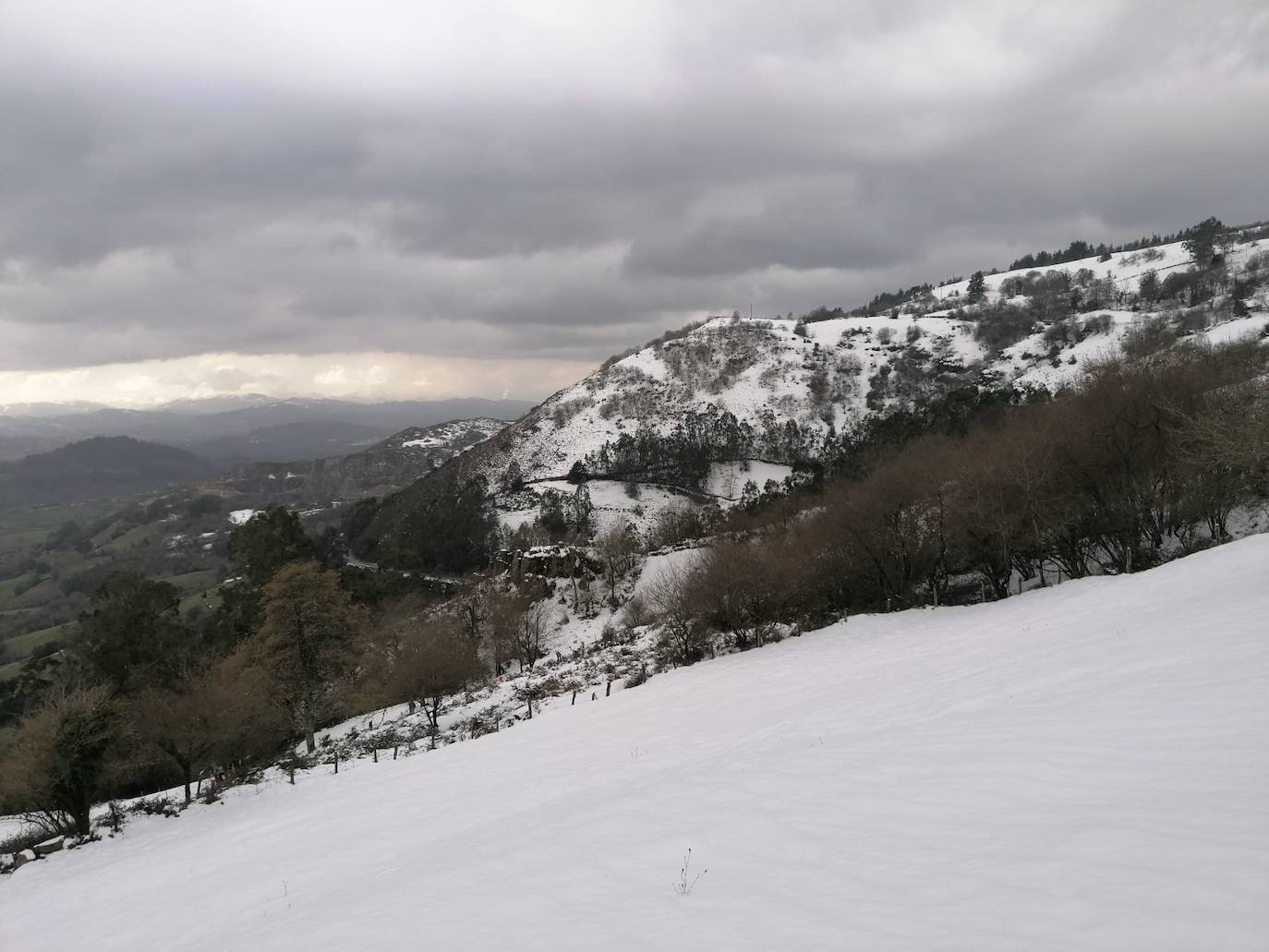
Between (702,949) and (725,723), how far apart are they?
1050 centimetres

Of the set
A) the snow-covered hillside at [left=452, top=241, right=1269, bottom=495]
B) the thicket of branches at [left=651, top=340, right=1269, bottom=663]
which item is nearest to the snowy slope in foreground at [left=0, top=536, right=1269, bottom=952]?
the thicket of branches at [left=651, top=340, right=1269, bottom=663]

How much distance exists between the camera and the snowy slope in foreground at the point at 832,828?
489 centimetres

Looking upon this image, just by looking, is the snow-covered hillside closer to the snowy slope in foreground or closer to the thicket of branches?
the thicket of branches

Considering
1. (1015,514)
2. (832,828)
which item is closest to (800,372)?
(1015,514)

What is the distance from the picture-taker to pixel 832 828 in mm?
6898

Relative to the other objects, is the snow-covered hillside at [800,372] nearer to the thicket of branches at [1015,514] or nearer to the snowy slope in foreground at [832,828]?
the thicket of branches at [1015,514]

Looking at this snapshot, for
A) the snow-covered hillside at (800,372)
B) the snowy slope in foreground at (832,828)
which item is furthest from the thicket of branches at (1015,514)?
the snow-covered hillside at (800,372)

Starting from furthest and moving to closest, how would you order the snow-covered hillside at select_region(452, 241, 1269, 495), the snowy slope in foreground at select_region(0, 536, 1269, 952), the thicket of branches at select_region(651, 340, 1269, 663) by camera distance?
1. the snow-covered hillside at select_region(452, 241, 1269, 495)
2. the thicket of branches at select_region(651, 340, 1269, 663)
3. the snowy slope in foreground at select_region(0, 536, 1269, 952)

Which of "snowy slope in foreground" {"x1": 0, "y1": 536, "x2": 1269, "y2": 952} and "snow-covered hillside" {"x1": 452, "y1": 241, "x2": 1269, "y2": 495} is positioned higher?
"snow-covered hillside" {"x1": 452, "y1": 241, "x2": 1269, "y2": 495}

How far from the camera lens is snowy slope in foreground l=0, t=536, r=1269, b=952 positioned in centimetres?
489

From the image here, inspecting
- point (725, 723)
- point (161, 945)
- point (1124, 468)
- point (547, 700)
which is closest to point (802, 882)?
point (725, 723)

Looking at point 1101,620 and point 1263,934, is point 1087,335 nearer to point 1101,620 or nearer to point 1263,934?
point 1101,620

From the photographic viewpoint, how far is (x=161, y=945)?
9617mm

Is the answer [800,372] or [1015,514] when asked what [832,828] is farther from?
[800,372]
